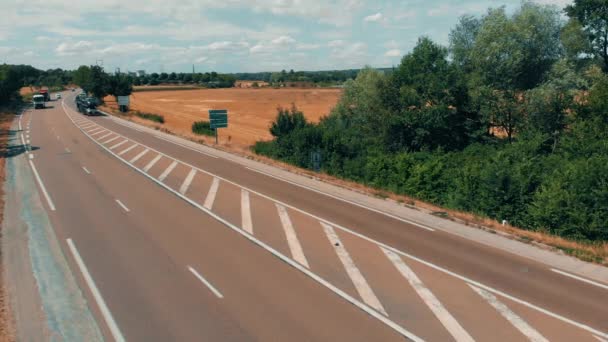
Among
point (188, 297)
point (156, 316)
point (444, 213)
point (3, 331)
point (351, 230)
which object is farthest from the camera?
point (444, 213)

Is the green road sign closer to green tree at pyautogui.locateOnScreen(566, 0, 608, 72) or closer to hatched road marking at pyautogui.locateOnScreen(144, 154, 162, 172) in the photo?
hatched road marking at pyautogui.locateOnScreen(144, 154, 162, 172)

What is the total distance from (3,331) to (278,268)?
282 inches

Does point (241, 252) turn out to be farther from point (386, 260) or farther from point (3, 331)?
point (3, 331)

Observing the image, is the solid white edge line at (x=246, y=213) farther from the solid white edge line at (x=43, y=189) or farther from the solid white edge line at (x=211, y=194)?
the solid white edge line at (x=43, y=189)

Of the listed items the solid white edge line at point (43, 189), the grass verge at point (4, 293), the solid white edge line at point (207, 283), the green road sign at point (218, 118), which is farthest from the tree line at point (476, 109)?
the grass verge at point (4, 293)

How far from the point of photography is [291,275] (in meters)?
13.3

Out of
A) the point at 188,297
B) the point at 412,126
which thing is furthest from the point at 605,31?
the point at 188,297

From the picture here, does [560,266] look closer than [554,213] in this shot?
Yes

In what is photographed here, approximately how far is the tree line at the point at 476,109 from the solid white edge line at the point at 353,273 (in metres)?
8.20

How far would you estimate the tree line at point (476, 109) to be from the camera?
25.1 meters

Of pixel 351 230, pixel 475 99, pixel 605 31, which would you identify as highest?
pixel 605 31

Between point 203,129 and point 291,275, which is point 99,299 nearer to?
point 291,275

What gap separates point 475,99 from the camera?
3322 centimetres

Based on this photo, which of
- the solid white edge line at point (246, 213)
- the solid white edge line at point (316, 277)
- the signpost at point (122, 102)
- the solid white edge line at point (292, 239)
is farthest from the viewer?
the signpost at point (122, 102)
